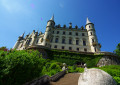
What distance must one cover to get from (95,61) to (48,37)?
2076 centimetres

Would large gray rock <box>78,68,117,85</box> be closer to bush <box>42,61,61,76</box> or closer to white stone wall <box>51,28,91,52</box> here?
bush <box>42,61,61,76</box>

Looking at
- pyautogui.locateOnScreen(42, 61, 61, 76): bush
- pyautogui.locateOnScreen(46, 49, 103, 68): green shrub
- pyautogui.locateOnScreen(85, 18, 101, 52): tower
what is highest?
pyautogui.locateOnScreen(85, 18, 101, 52): tower

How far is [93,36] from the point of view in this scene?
3041 cm

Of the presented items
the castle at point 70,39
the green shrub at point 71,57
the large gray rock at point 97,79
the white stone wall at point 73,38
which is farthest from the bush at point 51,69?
the white stone wall at point 73,38

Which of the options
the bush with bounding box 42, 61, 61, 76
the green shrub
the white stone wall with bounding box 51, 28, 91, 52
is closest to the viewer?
the bush with bounding box 42, 61, 61, 76

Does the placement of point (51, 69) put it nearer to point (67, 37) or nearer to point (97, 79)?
point (97, 79)

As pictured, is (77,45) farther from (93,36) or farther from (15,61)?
(15,61)

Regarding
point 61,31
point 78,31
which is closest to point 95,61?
point 78,31

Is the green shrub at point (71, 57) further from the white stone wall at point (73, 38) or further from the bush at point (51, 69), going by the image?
the bush at point (51, 69)

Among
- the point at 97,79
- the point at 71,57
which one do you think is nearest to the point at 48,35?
the point at 71,57

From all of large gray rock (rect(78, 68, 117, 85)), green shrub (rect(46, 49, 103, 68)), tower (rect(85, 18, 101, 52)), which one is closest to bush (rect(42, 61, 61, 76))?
large gray rock (rect(78, 68, 117, 85))

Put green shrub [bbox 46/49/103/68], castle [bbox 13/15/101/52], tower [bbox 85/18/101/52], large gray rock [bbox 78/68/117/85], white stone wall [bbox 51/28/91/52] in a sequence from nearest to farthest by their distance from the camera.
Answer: large gray rock [bbox 78/68/117/85] → green shrub [bbox 46/49/103/68] → tower [bbox 85/18/101/52] → castle [bbox 13/15/101/52] → white stone wall [bbox 51/28/91/52]

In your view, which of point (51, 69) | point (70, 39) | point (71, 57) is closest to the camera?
point (51, 69)

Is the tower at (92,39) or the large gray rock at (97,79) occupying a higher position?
the tower at (92,39)
